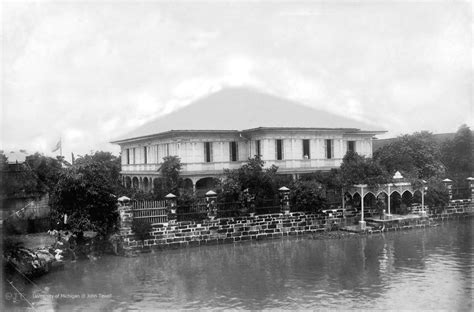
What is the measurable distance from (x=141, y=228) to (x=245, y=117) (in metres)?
12.6

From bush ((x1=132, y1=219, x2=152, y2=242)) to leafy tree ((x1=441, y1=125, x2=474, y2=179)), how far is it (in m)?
23.9

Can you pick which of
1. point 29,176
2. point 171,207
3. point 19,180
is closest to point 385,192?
point 171,207

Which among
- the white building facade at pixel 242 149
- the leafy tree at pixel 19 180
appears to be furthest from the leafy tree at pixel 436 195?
the leafy tree at pixel 19 180

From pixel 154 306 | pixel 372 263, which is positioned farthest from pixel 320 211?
pixel 154 306

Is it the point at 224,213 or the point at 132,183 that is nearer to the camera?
the point at 224,213

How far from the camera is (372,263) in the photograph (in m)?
17.0

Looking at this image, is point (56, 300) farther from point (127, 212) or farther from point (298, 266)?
point (298, 266)

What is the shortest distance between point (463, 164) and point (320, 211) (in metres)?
17.3

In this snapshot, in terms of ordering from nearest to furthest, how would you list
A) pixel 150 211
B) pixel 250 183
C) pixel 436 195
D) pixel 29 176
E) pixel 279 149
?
pixel 150 211
pixel 250 183
pixel 29 176
pixel 436 195
pixel 279 149

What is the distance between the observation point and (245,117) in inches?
1192

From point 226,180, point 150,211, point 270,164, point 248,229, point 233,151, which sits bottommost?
point 248,229

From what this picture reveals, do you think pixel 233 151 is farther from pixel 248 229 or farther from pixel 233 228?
pixel 233 228

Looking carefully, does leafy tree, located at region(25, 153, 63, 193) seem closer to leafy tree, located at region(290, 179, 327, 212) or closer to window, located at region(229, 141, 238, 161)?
window, located at region(229, 141, 238, 161)

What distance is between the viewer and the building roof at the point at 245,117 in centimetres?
2869
